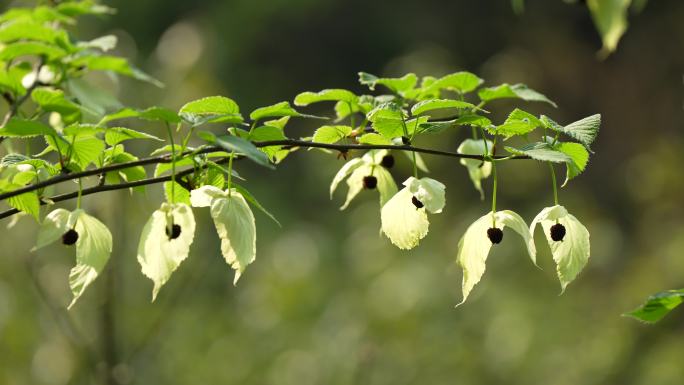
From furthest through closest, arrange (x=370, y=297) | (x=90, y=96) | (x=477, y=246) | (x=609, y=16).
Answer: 1. (x=370, y=297)
2. (x=90, y=96)
3. (x=477, y=246)
4. (x=609, y=16)

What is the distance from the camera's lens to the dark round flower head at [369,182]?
0.97 m

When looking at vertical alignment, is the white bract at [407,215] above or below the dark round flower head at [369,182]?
above

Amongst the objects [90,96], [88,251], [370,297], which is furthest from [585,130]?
[370,297]

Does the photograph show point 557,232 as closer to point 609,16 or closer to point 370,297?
point 609,16

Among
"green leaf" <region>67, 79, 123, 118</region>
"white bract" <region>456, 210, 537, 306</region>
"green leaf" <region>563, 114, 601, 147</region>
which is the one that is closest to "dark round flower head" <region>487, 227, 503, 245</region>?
"white bract" <region>456, 210, 537, 306</region>

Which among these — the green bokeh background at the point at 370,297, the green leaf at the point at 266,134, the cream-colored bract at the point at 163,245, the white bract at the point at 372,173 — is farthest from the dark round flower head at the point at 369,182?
the green bokeh background at the point at 370,297

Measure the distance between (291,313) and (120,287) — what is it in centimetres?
122

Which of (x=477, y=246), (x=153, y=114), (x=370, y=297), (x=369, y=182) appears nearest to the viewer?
(x=153, y=114)

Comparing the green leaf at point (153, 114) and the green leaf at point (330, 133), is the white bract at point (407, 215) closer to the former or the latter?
the green leaf at point (330, 133)

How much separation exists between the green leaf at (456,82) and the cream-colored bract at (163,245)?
12.3 inches

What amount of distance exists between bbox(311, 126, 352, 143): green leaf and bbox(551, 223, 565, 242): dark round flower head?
9.3 inches

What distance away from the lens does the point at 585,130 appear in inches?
33.9

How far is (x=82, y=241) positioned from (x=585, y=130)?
18.0 inches

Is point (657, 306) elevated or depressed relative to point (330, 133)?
depressed
